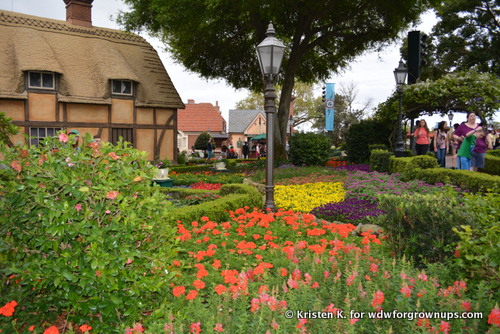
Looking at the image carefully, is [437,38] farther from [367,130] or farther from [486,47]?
[367,130]

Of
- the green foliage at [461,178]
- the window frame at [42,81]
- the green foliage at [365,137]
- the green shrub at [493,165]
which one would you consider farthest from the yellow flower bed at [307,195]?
the window frame at [42,81]

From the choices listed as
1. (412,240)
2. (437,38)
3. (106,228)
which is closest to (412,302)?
(412,240)

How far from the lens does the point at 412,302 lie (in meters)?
2.90

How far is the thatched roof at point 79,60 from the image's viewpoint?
18594mm

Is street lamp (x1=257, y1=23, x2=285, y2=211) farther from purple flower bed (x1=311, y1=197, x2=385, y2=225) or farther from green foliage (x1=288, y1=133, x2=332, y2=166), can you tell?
green foliage (x1=288, y1=133, x2=332, y2=166)

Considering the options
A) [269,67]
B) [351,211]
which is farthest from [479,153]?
[269,67]

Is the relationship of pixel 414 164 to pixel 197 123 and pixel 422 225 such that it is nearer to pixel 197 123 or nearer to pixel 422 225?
pixel 422 225

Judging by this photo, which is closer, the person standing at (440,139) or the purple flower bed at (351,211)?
the purple flower bed at (351,211)

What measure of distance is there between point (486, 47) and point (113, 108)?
95.2ft

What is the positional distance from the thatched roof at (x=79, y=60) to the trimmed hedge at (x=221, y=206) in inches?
544

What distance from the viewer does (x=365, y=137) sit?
770 inches

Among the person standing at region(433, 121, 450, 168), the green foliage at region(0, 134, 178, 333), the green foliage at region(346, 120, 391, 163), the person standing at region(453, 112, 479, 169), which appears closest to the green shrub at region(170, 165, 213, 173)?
the green foliage at region(346, 120, 391, 163)

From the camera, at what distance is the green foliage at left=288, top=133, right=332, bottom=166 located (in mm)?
18078

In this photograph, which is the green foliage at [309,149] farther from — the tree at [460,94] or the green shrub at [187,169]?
the green shrub at [187,169]
